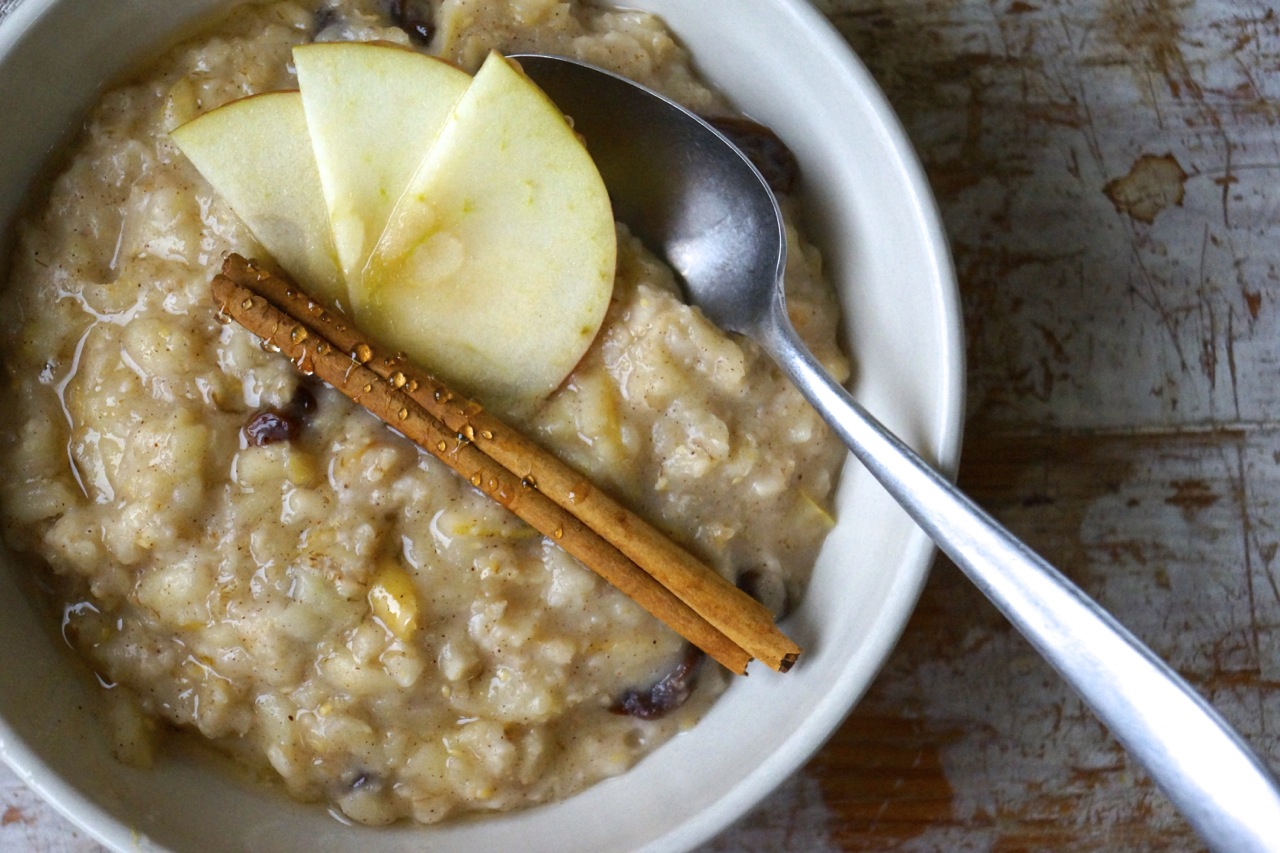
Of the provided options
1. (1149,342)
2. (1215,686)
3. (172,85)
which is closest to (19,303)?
(172,85)

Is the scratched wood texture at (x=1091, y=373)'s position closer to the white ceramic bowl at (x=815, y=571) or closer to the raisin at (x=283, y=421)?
the white ceramic bowl at (x=815, y=571)

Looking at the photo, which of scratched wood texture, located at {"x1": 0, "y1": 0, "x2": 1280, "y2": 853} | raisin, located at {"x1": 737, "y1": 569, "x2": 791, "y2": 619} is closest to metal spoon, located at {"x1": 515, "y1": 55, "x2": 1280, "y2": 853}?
raisin, located at {"x1": 737, "y1": 569, "x2": 791, "y2": 619}

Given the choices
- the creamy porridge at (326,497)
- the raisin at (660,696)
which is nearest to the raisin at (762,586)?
the creamy porridge at (326,497)

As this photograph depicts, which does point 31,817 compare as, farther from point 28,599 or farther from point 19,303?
point 19,303

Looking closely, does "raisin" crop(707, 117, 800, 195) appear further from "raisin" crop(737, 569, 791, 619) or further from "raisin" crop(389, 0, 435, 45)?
"raisin" crop(737, 569, 791, 619)

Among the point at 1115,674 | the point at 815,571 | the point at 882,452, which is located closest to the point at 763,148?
the point at 882,452
